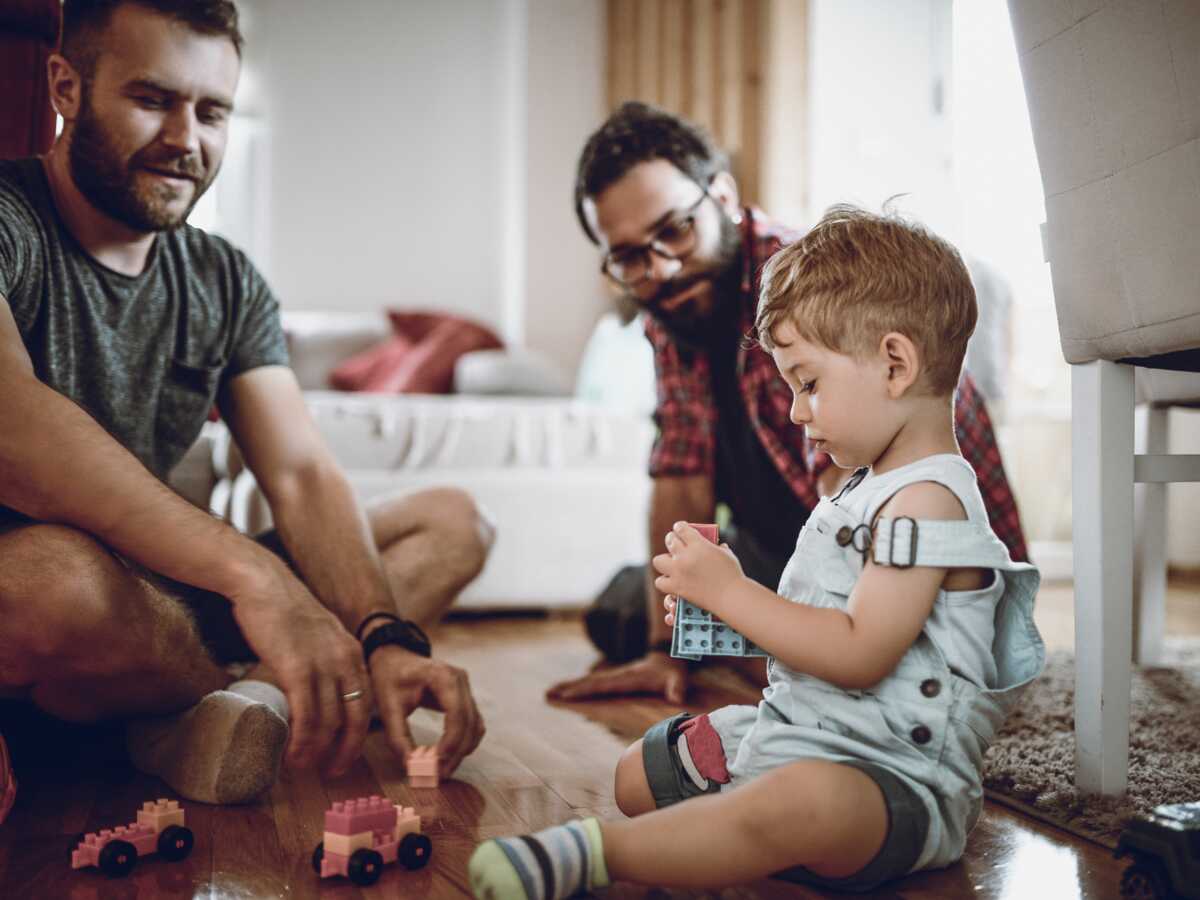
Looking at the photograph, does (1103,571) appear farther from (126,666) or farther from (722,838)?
(126,666)

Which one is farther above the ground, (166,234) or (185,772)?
(166,234)

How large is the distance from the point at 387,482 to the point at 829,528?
169 centimetres

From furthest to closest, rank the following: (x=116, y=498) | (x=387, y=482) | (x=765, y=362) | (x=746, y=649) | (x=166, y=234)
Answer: (x=387, y=482), (x=765, y=362), (x=166, y=234), (x=116, y=498), (x=746, y=649)

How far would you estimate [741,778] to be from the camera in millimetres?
890

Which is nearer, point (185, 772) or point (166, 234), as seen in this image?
point (185, 772)

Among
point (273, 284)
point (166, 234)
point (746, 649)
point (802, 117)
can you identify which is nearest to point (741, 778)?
point (746, 649)

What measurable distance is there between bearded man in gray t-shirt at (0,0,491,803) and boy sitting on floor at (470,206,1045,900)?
342mm

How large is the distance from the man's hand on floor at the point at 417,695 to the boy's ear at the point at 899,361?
52 cm

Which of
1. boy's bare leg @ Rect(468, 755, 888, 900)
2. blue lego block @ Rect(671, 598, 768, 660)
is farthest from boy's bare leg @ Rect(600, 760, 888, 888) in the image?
blue lego block @ Rect(671, 598, 768, 660)

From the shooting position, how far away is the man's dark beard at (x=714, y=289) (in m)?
1.55

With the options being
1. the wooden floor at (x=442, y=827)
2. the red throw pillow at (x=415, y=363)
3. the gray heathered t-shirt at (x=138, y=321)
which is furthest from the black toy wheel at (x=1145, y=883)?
the red throw pillow at (x=415, y=363)

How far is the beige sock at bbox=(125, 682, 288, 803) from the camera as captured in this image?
1.04 meters

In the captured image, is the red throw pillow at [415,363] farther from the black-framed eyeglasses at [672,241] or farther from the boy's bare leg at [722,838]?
the boy's bare leg at [722,838]

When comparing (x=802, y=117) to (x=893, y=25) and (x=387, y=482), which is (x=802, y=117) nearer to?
(x=893, y=25)
